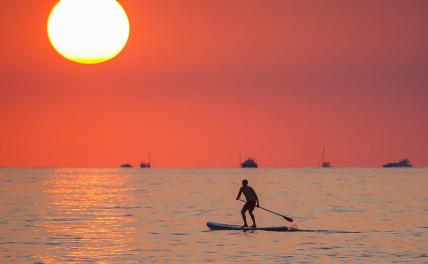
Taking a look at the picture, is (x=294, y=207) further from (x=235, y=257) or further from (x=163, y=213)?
(x=235, y=257)

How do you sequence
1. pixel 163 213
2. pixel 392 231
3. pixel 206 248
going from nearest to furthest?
pixel 206 248, pixel 392 231, pixel 163 213

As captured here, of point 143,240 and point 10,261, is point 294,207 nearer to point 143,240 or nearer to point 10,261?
point 143,240

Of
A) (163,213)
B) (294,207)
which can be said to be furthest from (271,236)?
(294,207)

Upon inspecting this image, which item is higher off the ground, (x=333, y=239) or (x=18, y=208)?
(x=18, y=208)

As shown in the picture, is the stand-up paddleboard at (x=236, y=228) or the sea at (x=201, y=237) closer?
the sea at (x=201, y=237)

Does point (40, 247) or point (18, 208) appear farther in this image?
point (18, 208)

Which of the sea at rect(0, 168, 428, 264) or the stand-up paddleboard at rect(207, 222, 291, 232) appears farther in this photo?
the stand-up paddleboard at rect(207, 222, 291, 232)

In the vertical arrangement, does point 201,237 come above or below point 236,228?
below

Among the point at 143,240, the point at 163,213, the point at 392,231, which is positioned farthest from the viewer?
the point at 163,213

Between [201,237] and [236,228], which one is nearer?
[201,237]

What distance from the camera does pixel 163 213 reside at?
237 ft

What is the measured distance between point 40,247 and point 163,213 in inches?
1095

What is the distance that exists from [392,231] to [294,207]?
94.0ft

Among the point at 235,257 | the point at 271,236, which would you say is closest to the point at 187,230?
the point at 271,236
